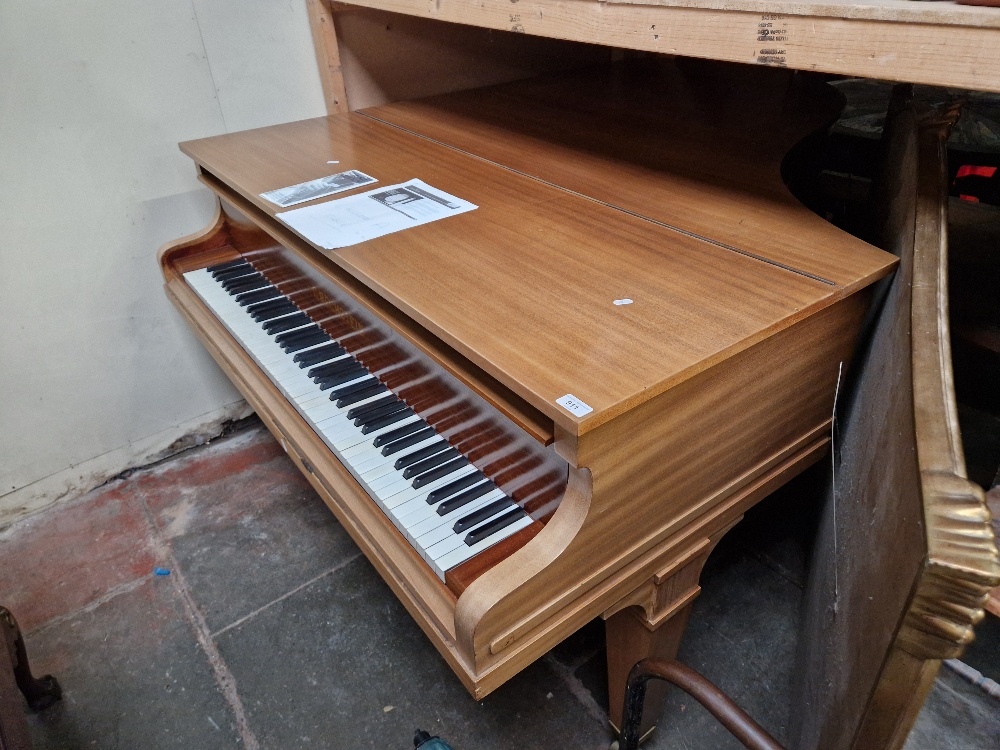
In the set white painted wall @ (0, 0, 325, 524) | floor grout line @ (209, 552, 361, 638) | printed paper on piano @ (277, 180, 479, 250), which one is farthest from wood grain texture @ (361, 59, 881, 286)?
floor grout line @ (209, 552, 361, 638)

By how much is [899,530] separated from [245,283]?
1.63 m

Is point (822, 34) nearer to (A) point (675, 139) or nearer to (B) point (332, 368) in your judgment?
(A) point (675, 139)

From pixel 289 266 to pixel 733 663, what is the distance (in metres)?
1.44

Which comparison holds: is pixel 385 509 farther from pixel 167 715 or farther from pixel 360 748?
pixel 167 715

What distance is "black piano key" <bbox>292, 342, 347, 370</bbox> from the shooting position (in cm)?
143

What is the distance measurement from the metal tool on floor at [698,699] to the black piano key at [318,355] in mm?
863

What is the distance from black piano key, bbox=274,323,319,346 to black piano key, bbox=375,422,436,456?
46 centimetres

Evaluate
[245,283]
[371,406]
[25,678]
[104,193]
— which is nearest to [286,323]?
[245,283]

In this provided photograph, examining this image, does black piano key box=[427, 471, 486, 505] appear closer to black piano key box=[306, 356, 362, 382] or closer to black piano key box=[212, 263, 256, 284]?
black piano key box=[306, 356, 362, 382]

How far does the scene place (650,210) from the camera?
4.01 ft

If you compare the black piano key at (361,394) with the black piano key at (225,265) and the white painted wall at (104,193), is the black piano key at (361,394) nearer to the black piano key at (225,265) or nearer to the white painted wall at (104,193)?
the black piano key at (225,265)

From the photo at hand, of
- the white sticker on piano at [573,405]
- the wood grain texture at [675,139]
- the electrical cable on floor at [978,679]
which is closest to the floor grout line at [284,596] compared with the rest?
the wood grain texture at [675,139]

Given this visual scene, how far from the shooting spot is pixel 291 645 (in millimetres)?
1694

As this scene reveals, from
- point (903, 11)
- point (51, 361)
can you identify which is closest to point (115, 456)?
point (51, 361)
